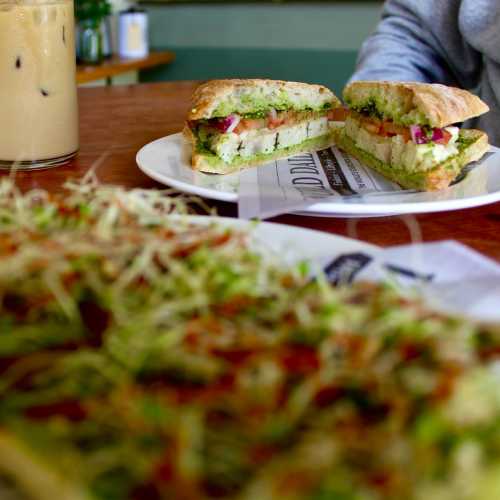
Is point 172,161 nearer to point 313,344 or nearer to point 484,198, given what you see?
point 484,198

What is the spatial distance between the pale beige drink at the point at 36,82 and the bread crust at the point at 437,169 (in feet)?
2.47

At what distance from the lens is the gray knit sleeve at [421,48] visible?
254 centimetres

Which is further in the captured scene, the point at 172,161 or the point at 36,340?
the point at 172,161

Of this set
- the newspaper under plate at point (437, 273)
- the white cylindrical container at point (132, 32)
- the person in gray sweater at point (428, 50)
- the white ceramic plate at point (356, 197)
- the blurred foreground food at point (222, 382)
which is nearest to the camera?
the blurred foreground food at point (222, 382)

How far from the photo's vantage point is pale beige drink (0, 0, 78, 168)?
139 cm

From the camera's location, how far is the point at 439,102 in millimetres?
1607

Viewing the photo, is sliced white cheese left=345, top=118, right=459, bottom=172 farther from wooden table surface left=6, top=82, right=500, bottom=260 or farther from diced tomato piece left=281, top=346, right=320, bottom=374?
diced tomato piece left=281, top=346, right=320, bottom=374

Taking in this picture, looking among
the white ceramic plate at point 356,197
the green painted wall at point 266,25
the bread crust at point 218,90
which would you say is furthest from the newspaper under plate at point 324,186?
the green painted wall at point 266,25

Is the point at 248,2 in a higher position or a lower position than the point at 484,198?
higher

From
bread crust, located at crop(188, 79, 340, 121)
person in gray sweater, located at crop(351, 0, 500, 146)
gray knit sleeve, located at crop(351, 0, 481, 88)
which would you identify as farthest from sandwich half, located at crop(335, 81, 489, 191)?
gray knit sleeve, located at crop(351, 0, 481, 88)

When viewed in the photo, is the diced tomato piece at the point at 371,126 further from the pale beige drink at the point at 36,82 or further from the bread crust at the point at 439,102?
the pale beige drink at the point at 36,82

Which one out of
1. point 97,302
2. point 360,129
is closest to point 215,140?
point 360,129

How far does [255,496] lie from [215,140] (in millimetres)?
1279

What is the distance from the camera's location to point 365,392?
1.68 feet
